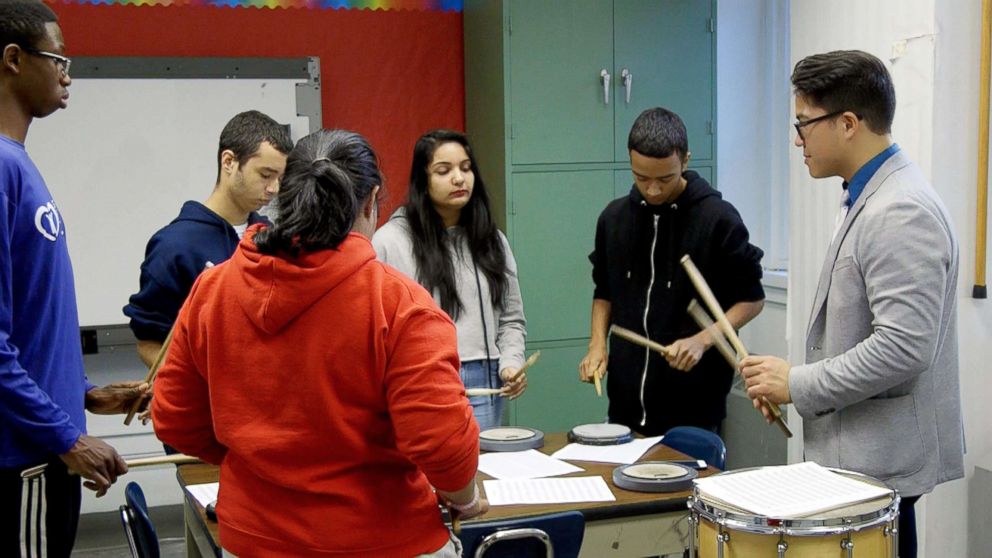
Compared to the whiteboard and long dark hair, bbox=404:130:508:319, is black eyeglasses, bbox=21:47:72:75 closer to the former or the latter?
long dark hair, bbox=404:130:508:319

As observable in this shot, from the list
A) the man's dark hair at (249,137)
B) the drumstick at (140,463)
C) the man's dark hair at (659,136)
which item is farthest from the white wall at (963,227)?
the drumstick at (140,463)

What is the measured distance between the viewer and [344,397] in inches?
61.3

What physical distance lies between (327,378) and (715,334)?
4.42ft

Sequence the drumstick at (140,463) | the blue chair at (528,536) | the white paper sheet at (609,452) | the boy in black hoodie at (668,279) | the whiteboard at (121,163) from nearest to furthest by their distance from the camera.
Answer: the drumstick at (140,463) < the blue chair at (528,536) < the white paper sheet at (609,452) < the boy in black hoodie at (668,279) < the whiteboard at (121,163)

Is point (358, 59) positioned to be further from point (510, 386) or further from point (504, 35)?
point (510, 386)

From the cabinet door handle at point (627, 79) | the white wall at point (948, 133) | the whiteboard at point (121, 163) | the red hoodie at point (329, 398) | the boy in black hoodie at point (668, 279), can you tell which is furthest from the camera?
the cabinet door handle at point (627, 79)

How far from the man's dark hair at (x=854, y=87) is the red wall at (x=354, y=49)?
2760 mm

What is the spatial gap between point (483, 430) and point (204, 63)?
7.98 ft

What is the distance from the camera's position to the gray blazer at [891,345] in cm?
202

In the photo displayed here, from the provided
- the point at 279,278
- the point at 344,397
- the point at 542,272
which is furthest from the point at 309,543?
the point at 542,272

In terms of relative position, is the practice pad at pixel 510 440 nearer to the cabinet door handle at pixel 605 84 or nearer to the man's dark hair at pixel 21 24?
the man's dark hair at pixel 21 24

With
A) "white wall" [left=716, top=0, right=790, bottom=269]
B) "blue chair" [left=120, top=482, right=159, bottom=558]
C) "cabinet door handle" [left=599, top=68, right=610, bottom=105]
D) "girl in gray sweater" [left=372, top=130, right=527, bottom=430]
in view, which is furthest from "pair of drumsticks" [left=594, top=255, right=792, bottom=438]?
"white wall" [left=716, top=0, right=790, bottom=269]

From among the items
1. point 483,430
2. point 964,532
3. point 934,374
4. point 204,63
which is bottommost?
point 964,532

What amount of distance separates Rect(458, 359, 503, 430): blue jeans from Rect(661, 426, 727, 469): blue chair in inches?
21.0
